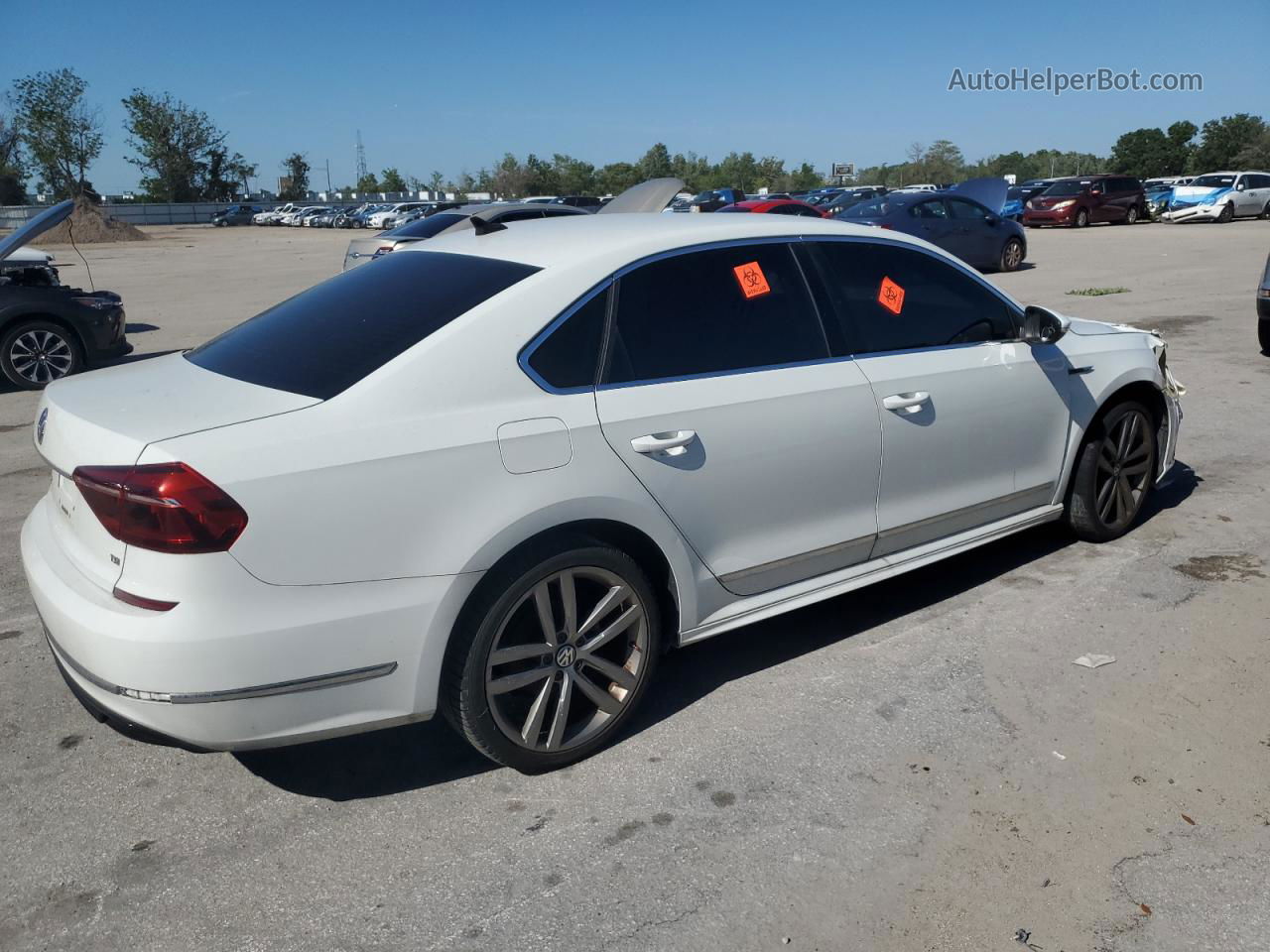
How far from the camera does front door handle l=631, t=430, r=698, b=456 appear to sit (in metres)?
3.35

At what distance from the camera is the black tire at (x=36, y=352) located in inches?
385

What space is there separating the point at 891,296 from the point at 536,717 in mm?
2225

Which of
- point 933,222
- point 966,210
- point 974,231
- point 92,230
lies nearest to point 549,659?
point 933,222

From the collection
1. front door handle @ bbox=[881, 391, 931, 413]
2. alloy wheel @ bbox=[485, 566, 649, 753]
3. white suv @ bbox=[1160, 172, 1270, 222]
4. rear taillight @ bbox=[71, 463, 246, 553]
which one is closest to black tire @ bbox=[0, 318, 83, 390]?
rear taillight @ bbox=[71, 463, 246, 553]

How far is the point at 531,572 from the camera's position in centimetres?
314

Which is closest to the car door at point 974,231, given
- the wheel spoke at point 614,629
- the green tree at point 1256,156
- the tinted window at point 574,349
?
the tinted window at point 574,349

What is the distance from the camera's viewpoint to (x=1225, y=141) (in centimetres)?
7162

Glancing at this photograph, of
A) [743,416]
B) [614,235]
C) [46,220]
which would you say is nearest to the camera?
[743,416]

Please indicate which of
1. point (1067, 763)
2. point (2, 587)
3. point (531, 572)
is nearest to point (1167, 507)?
point (1067, 763)

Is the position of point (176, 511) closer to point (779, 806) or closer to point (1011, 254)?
point (779, 806)

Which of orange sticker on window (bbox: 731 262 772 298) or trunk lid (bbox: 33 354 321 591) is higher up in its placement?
orange sticker on window (bbox: 731 262 772 298)

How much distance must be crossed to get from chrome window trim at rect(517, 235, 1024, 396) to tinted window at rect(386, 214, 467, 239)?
36.8ft

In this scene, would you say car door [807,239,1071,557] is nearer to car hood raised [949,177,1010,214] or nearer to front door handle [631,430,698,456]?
front door handle [631,430,698,456]

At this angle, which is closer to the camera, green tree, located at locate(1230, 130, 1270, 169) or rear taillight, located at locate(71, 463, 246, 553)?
rear taillight, located at locate(71, 463, 246, 553)
